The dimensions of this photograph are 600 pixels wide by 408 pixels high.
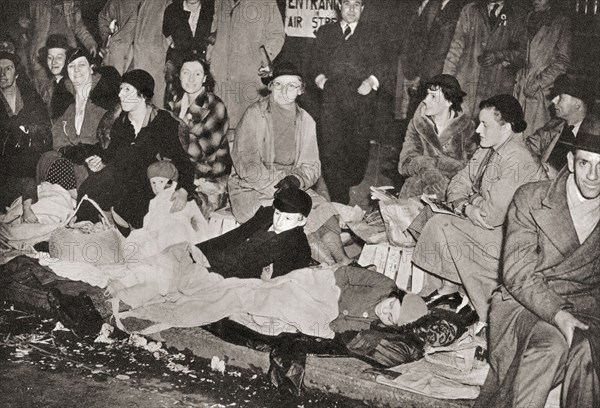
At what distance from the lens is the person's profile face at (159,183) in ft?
23.7

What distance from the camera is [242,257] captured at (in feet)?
22.1

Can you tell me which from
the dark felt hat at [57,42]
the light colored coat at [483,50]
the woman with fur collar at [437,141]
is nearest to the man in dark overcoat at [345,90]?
the woman with fur collar at [437,141]

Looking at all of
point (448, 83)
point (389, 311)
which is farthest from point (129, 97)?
point (389, 311)

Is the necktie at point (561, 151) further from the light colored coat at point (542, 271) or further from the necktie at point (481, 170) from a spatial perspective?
the necktie at point (481, 170)

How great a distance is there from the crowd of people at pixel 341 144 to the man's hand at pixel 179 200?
2 cm

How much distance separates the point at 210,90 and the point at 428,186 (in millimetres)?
2086

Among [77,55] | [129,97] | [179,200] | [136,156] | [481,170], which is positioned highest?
[77,55]

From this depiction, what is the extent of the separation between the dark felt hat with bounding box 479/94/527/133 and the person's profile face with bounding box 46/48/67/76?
12.8ft

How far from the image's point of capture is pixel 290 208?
21.5ft

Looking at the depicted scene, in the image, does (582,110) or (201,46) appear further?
(201,46)

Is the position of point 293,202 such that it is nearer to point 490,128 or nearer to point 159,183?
point 159,183

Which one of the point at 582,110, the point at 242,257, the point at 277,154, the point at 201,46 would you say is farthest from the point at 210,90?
the point at 582,110

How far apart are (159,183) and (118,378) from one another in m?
1.70

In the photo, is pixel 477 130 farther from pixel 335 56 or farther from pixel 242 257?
pixel 242 257
